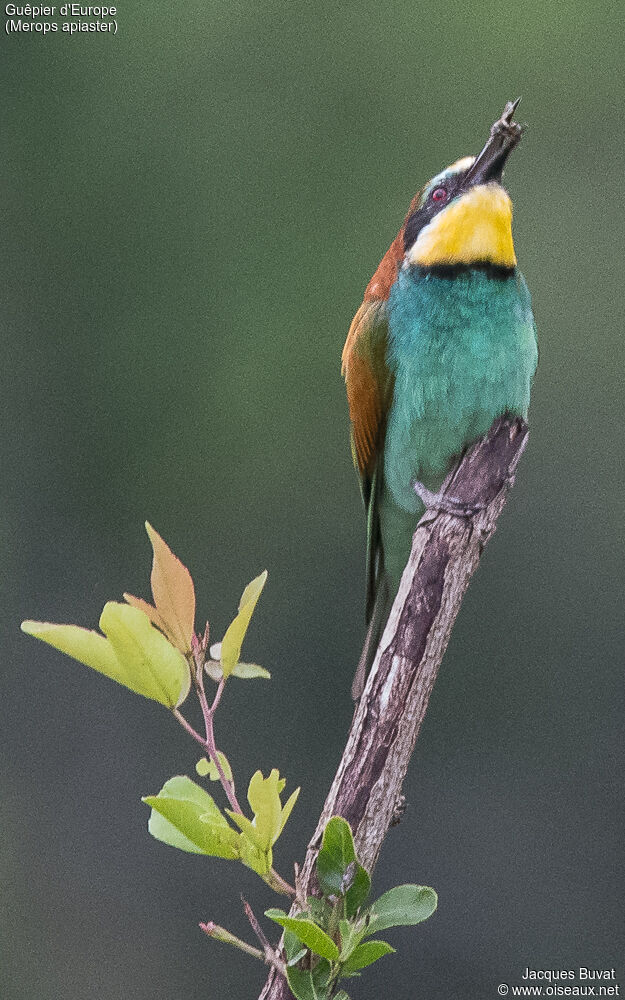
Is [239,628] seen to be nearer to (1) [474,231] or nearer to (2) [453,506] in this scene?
(2) [453,506]

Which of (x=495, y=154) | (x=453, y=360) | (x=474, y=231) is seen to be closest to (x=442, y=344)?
(x=453, y=360)

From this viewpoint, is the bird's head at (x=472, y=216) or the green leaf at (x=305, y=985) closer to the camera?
the green leaf at (x=305, y=985)

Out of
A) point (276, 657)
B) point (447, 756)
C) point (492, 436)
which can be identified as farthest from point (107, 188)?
point (492, 436)

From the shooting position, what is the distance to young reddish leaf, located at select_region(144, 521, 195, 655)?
0.65m

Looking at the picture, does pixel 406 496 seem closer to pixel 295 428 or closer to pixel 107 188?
pixel 295 428

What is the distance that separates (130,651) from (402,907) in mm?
215

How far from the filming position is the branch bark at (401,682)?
718mm

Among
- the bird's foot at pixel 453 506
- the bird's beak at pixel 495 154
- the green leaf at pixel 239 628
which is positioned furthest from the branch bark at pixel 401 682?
the bird's beak at pixel 495 154

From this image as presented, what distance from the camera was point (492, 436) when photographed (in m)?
1.04

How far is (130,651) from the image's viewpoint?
24.7 inches

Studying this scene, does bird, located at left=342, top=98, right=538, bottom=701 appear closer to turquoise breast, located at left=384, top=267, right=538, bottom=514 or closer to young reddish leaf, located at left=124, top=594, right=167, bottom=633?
turquoise breast, located at left=384, top=267, right=538, bottom=514

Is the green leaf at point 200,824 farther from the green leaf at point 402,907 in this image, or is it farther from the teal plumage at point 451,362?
the teal plumage at point 451,362

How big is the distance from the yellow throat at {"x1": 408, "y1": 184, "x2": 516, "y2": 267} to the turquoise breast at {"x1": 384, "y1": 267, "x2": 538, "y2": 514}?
2 cm

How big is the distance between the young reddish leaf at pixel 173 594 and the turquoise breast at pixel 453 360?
784 millimetres
